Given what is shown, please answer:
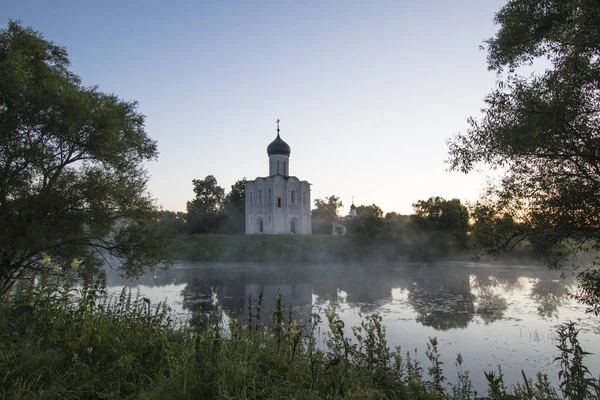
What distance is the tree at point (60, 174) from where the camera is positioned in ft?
30.3

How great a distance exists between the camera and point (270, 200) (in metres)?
52.9

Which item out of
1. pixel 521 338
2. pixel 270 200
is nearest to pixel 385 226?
pixel 270 200

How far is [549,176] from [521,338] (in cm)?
605

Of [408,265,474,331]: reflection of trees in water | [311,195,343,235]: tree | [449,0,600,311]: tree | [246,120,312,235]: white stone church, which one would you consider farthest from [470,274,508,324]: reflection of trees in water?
[311,195,343,235]: tree

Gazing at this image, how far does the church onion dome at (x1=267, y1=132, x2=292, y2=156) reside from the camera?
5469 centimetres

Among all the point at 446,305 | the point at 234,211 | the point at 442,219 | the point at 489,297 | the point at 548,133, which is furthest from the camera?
the point at 234,211

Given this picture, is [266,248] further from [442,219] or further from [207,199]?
[207,199]

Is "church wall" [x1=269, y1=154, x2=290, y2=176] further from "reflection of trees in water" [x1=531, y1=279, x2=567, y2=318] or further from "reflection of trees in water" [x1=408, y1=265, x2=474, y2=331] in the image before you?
"reflection of trees in water" [x1=531, y1=279, x2=567, y2=318]

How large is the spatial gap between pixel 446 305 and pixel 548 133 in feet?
35.3

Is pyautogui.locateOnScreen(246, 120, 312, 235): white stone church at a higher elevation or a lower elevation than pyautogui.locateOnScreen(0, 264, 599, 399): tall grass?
higher

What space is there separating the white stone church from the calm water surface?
24.4m

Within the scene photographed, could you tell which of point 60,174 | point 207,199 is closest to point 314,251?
point 207,199

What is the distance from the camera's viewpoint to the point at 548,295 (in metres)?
18.1

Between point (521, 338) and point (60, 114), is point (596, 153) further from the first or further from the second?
point (60, 114)
